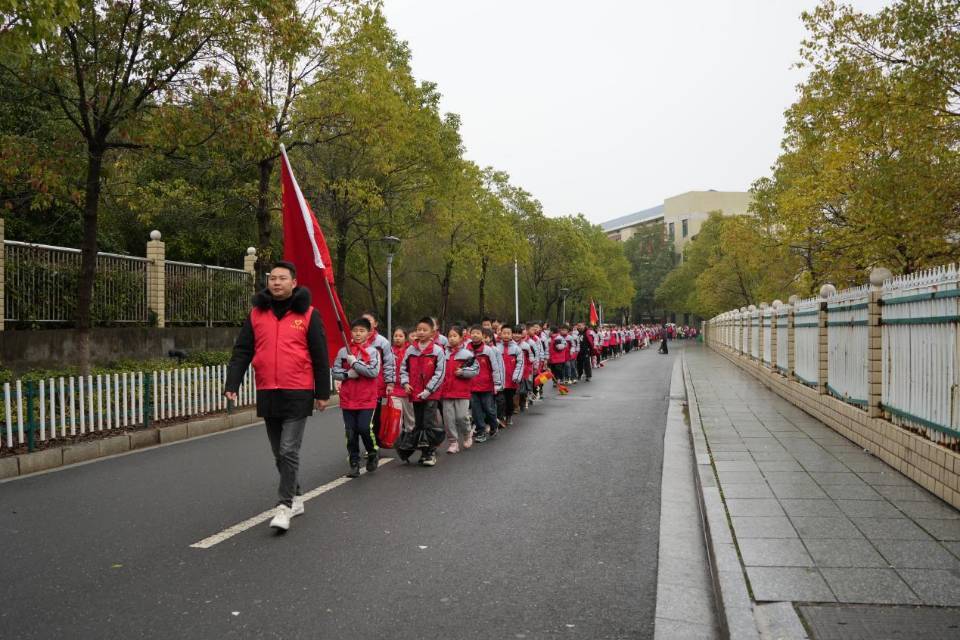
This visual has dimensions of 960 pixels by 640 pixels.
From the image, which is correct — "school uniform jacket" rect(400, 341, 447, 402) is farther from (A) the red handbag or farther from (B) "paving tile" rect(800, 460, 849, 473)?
(B) "paving tile" rect(800, 460, 849, 473)

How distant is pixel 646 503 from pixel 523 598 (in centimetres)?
277

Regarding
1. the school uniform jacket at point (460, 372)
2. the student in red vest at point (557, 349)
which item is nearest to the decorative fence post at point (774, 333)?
the student in red vest at point (557, 349)

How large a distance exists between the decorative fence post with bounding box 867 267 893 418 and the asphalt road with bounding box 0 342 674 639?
7.87 feet

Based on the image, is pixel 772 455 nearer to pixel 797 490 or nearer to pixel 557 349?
pixel 797 490

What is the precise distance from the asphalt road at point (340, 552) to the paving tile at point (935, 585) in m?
1.37

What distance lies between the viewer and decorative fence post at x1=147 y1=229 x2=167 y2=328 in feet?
63.7

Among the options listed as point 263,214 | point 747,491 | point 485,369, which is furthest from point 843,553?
point 263,214

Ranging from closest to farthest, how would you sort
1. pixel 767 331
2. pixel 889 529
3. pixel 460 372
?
pixel 889 529, pixel 460 372, pixel 767 331

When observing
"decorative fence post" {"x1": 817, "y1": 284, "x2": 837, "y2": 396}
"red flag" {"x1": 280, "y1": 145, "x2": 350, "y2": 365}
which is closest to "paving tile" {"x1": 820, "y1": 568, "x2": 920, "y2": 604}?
"red flag" {"x1": 280, "y1": 145, "x2": 350, "y2": 365}

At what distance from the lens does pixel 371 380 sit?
25.7ft

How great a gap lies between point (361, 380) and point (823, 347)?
7540 millimetres

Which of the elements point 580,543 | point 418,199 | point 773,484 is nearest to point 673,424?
point 773,484

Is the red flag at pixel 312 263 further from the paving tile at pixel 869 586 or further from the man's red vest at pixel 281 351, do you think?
the paving tile at pixel 869 586

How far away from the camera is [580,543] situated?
5.45m
